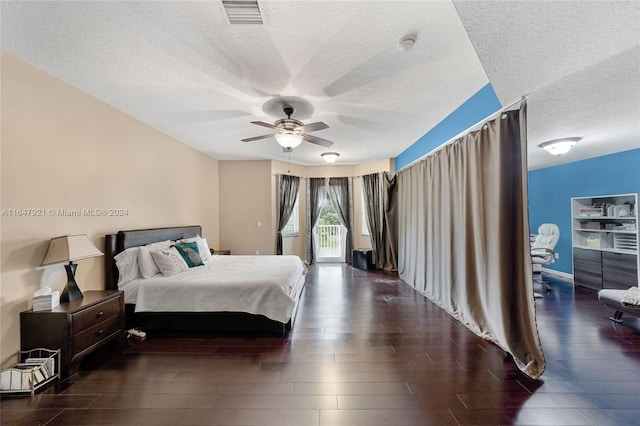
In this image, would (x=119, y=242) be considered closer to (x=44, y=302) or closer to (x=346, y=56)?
(x=44, y=302)

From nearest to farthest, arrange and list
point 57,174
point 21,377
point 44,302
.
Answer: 1. point 21,377
2. point 44,302
3. point 57,174

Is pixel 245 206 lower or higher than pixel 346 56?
lower

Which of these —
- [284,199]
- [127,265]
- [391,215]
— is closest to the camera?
[127,265]

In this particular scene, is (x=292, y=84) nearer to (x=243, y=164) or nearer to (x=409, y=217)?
(x=409, y=217)

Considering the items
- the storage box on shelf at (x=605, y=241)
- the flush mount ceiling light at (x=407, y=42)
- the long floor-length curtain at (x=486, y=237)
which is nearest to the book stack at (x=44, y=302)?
the flush mount ceiling light at (x=407, y=42)

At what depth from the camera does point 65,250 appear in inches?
91.8

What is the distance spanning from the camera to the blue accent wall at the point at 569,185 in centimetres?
445

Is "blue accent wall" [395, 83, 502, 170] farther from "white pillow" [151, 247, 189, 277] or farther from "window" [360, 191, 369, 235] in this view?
"white pillow" [151, 247, 189, 277]

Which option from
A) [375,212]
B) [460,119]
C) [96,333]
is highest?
[460,119]

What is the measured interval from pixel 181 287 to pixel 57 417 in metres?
1.37

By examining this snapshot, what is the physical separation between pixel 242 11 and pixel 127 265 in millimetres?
3125

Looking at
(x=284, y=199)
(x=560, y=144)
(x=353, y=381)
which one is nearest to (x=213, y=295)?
(x=353, y=381)

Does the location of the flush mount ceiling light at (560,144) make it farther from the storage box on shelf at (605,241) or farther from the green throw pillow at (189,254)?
the green throw pillow at (189,254)

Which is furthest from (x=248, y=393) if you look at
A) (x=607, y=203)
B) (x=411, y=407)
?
(x=607, y=203)
